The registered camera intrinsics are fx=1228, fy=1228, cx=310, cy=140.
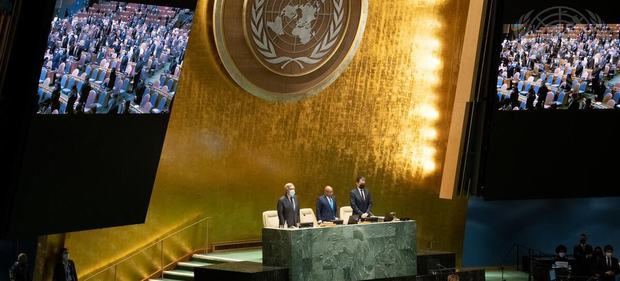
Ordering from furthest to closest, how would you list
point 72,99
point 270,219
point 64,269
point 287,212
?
point 270,219
point 287,212
point 64,269
point 72,99

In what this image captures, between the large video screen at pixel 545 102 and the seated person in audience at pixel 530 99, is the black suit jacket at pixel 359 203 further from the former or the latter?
the seated person in audience at pixel 530 99

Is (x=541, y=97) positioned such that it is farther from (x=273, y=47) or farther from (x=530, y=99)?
(x=273, y=47)

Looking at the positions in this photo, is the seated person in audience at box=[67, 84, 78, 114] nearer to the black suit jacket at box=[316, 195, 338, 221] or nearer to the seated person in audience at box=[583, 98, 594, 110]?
the black suit jacket at box=[316, 195, 338, 221]

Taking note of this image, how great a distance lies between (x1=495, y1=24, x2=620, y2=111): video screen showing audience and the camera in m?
17.8

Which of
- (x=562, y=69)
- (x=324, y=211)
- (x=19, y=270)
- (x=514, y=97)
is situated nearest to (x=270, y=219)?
(x=324, y=211)

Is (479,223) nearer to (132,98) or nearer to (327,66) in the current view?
(327,66)

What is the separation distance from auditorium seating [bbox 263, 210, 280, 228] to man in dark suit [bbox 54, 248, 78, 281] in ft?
8.51

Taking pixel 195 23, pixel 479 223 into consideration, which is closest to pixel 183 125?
pixel 195 23

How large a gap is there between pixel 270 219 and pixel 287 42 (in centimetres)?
330

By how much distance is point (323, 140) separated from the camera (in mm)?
19422

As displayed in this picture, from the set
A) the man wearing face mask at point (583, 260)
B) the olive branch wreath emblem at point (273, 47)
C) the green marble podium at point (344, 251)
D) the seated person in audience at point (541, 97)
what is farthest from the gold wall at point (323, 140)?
the green marble podium at point (344, 251)

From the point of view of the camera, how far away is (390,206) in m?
20.3

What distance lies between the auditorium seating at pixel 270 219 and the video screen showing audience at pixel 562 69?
3.69m

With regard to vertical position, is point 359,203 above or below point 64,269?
above
